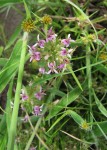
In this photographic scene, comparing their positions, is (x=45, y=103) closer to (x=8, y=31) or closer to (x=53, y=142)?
(x=53, y=142)

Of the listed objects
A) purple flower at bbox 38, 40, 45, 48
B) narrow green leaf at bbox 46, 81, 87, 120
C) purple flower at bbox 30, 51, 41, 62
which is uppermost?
purple flower at bbox 38, 40, 45, 48

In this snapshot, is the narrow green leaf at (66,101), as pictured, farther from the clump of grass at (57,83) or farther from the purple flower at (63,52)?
the purple flower at (63,52)

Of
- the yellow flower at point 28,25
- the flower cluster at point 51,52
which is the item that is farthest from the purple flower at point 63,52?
the yellow flower at point 28,25

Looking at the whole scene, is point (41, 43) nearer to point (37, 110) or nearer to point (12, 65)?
point (12, 65)

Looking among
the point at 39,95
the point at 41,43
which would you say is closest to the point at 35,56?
the point at 41,43

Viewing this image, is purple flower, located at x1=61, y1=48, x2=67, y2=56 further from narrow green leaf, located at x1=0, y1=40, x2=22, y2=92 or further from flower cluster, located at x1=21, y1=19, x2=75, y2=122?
narrow green leaf, located at x1=0, y1=40, x2=22, y2=92

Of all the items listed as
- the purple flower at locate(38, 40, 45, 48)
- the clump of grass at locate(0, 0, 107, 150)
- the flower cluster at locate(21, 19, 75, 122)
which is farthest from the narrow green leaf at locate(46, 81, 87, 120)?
the purple flower at locate(38, 40, 45, 48)

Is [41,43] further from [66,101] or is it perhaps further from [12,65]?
[66,101]

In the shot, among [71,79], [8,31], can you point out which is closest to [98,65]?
[71,79]

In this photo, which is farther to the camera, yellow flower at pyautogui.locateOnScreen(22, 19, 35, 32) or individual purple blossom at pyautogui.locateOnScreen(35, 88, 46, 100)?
individual purple blossom at pyautogui.locateOnScreen(35, 88, 46, 100)

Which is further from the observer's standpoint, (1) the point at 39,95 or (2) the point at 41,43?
(1) the point at 39,95

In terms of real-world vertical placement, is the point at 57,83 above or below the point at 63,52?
below
